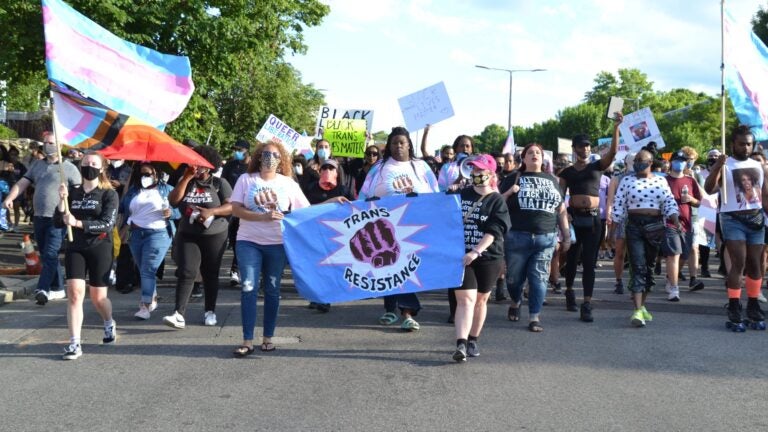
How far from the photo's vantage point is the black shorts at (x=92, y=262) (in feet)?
22.8

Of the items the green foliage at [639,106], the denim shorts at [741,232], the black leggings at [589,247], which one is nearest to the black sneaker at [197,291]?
the black leggings at [589,247]

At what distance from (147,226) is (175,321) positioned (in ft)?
4.22

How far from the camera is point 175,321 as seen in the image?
314 inches

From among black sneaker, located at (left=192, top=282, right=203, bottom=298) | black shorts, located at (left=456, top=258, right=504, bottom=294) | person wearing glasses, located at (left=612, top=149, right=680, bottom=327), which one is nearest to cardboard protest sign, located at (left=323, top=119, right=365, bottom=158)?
black sneaker, located at (left=192, top=282, right=203, bottom=298)

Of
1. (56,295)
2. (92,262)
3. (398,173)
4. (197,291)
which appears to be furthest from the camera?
(197,291)

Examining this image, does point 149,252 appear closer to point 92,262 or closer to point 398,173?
point 92,262

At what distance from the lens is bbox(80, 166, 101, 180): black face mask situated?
717 cm

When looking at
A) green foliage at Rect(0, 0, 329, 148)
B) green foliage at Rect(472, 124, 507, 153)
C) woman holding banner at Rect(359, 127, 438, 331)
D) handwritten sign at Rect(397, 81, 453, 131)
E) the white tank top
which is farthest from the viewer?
green foliage at Rect(472, 124, 507, 153)

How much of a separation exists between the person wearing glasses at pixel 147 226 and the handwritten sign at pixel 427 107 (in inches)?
229

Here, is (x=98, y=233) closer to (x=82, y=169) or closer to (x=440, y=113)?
(x=82, y=169)

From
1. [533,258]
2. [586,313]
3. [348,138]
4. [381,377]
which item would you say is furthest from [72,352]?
[348,138]

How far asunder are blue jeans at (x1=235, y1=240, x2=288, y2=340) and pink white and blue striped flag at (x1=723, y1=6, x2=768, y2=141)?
195 inches

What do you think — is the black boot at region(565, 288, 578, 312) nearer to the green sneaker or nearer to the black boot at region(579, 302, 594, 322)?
the black boot at region(579, 302, 594, 322)

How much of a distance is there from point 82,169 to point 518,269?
440 centimetres
